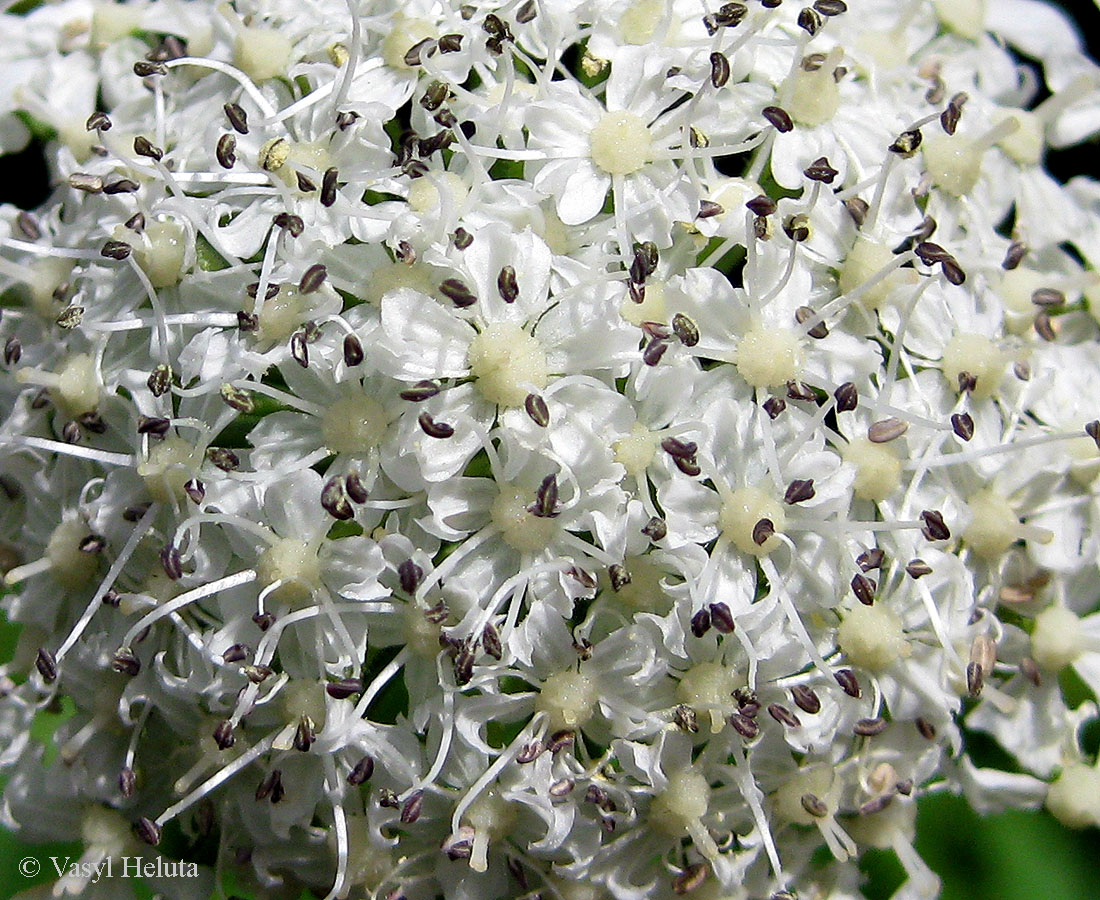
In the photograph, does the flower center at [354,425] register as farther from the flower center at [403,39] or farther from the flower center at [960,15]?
the flower center at [960,15]

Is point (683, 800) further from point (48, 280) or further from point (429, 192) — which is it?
point (48, 280)

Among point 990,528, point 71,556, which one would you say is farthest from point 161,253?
point 990,528

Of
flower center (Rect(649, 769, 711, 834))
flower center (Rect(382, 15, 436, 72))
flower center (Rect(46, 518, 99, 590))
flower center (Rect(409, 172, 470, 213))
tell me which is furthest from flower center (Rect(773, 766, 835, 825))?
flower center (Rect(382, 15, 436, 72))

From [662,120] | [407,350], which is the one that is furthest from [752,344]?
[407,350]

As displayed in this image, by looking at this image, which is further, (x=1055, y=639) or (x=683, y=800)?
(x=1055, y=639)

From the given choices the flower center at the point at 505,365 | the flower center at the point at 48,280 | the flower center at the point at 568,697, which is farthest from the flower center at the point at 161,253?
the flower center at the point at 568,697

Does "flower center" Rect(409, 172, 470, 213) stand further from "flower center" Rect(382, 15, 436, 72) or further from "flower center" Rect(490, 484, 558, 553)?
"flower center" Rect(490, 484, 558, 553)

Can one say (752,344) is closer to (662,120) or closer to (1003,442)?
(662,120)
